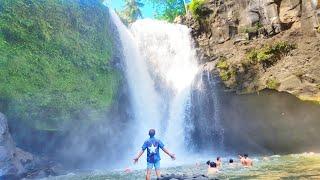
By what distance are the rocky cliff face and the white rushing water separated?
5.59ft

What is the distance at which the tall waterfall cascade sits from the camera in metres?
27.4

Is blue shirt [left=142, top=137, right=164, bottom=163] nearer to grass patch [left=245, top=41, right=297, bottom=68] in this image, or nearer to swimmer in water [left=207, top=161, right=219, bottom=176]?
swimmer in water [left=207, top=161, right=219, bottom=176]

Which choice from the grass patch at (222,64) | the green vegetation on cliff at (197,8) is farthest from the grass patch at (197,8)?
the grass patch at (222,64)

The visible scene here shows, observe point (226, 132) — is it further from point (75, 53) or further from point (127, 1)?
point (127, 1)

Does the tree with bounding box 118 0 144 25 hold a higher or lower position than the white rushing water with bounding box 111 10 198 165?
higher

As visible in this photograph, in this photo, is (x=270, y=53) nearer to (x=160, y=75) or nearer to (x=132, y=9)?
(x=160, y=75)

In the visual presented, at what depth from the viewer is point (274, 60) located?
2598cm

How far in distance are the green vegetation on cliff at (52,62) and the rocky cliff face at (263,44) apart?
7.42m

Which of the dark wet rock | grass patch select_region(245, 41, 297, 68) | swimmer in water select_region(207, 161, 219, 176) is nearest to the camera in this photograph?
swimmer in water select_region(207, 161, 219, 176)

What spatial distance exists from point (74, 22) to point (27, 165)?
9.52 m

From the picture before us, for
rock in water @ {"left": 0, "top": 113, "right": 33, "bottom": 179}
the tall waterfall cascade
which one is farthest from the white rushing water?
rock in water @ {"left": 0, "top": 113, "right": 33, "bottom": 179}

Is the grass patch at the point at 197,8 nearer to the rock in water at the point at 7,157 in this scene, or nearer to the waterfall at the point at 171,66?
the waterfall at the point at 171,66

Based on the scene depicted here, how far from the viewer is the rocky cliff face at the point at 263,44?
24.4 metres

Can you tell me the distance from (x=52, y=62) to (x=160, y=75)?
9.47m
